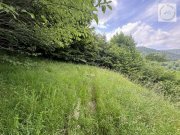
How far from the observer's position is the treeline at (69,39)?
3609mm

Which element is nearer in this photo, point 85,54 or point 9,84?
point 9,84

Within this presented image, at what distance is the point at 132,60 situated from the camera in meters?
15.1

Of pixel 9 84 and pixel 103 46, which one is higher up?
pixel 103 46

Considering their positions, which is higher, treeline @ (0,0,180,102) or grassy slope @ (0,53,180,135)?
treeline @ (0,0,180,102)

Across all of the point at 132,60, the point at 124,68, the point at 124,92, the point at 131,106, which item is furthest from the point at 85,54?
the point at 131,106

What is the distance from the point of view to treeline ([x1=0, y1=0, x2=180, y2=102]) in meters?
3.61

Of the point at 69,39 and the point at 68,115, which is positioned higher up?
the point at 69,39

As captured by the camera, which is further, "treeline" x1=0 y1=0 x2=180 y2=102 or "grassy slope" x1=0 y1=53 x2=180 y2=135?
"treeline" x1=0 y1=0 x2=180 y2=102

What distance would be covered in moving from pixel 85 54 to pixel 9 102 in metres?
10.00

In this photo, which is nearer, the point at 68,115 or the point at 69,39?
the point at 68,115

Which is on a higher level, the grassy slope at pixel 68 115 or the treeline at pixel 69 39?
the treeline at pixel 69 39

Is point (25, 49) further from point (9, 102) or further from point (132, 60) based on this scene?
point (132, 60)

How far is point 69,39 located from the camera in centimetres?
527

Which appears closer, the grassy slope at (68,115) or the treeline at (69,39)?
the grassy slope at (68,115)
